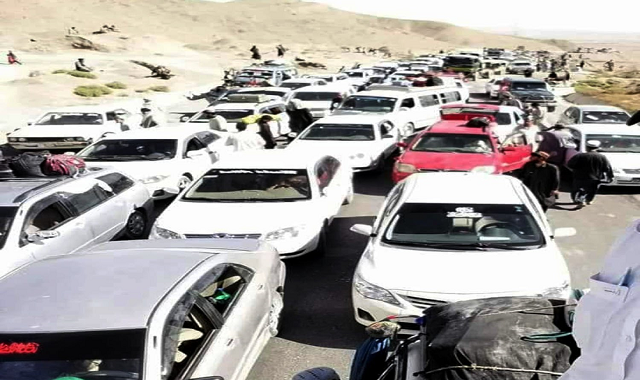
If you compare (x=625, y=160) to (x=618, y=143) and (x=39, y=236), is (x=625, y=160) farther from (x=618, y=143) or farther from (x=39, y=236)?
(x=39, y=236)

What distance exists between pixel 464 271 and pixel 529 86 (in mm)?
26150

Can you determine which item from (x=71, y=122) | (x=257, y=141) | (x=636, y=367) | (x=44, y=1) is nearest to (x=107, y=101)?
(x=71, y=122)

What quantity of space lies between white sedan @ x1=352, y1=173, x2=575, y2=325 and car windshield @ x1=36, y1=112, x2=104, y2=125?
43.3 ft

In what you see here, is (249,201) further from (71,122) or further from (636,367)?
(71,122)

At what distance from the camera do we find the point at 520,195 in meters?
7.25

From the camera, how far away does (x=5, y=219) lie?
7254 millimetres

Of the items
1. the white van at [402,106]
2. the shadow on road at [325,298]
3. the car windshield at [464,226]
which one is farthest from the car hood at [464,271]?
the white van at [402,106]

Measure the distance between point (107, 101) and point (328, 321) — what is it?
1217 inches

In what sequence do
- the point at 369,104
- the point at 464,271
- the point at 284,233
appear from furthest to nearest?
the point at 369,104, the point at 284,233, the point at 464,271

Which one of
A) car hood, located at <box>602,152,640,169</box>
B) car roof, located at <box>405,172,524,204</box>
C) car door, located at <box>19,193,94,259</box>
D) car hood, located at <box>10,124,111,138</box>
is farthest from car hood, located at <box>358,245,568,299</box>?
car hood, located at <box>10,124,111,138</box>

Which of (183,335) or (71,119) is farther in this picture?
(71,119)

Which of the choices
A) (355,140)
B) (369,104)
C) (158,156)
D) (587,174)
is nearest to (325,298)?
(158,156)

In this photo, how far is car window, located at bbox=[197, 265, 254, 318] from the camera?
491 centimetres

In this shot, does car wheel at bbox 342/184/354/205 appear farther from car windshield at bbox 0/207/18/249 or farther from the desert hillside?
the desert hillside
